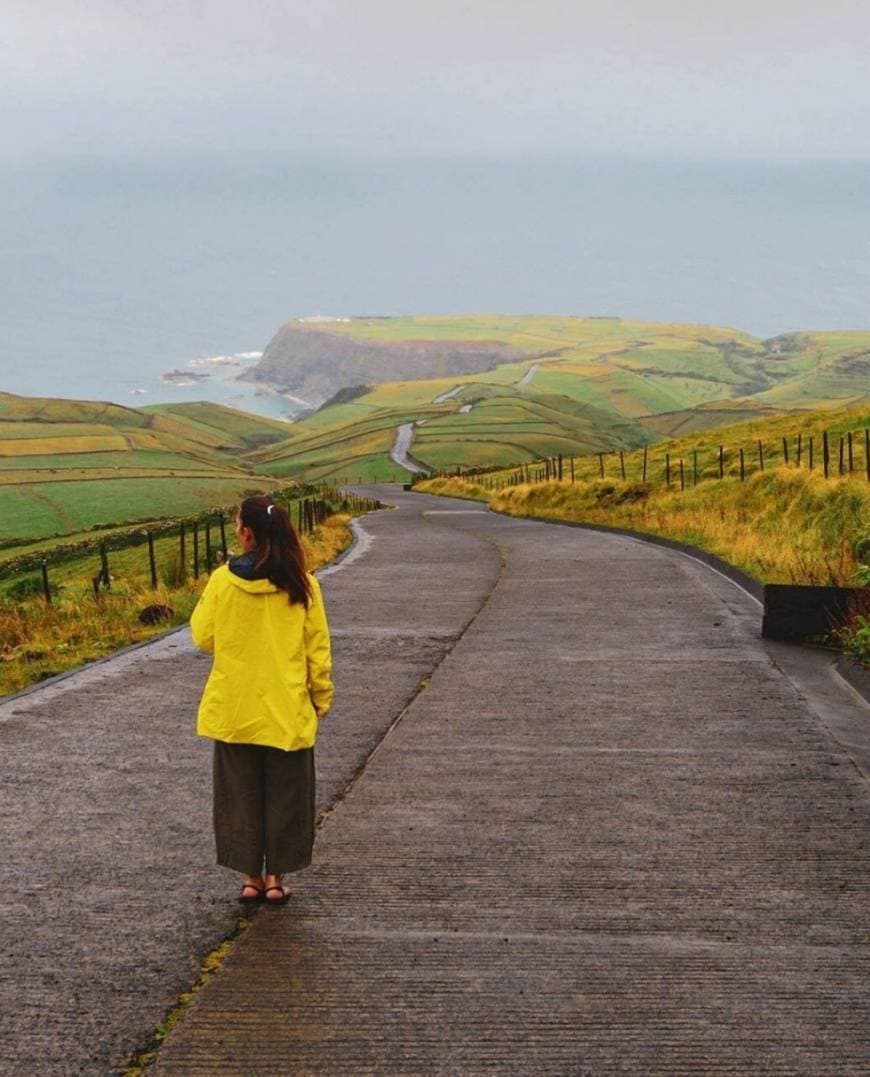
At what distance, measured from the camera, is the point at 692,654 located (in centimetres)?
1262

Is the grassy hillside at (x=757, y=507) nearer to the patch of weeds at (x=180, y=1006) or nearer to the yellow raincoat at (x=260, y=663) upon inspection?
the yellow raincoat at (x=260, y=663)

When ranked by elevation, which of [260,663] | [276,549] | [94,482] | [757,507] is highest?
[276,549]

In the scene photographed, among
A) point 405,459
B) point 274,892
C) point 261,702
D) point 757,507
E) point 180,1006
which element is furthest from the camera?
point 405,459

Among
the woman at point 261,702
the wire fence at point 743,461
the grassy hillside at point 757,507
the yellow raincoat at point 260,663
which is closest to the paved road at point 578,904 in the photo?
the woman at point 261,702

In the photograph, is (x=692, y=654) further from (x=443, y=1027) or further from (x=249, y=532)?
(x=443, y=1027)

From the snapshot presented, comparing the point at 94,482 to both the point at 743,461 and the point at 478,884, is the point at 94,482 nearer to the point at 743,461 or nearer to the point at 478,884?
Result: the point at 743,461

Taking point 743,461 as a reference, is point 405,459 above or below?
below

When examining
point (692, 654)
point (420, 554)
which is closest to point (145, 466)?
point (420, 554)

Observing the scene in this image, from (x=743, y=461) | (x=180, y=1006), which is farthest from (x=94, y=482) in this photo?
(x=180, y=1006)

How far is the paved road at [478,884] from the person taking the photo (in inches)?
174

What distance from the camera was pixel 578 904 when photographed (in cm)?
570

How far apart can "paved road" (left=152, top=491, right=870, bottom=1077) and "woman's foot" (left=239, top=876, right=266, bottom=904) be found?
193 mm

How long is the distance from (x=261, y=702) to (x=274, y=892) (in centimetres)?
82

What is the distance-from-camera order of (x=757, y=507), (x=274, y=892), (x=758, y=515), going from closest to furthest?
(x=274, y=892) < (x=758, y=515) < (x=757, y=507)
